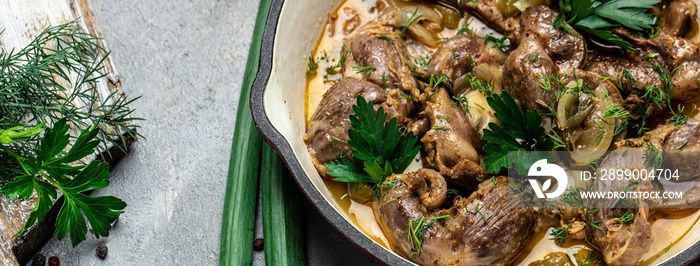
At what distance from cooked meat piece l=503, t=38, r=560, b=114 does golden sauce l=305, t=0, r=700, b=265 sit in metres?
0.39

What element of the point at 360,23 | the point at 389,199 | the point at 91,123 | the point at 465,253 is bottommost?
the point at 465,253

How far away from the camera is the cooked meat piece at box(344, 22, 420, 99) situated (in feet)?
11.7

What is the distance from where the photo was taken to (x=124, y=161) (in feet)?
13.8

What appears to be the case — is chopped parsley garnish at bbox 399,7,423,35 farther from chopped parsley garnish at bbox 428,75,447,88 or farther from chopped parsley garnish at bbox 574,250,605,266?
chopped parsley garnish at bbox 574,250,605,266

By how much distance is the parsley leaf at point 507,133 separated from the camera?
320 centimetres

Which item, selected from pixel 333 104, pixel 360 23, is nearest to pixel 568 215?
pixel 333 104

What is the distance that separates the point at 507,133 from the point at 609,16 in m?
1.03

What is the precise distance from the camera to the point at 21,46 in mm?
3738

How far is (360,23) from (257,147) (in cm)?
102

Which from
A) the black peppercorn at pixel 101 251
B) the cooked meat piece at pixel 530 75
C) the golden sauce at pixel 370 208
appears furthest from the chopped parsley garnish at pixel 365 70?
the black peppercorn at pixel 101 251

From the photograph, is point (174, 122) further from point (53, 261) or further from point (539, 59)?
point (539, 59)

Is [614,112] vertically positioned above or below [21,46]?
below

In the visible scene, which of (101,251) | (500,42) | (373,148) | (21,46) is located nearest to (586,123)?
(500,42)

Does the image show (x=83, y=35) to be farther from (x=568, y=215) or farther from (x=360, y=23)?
(x=568, y=215)
